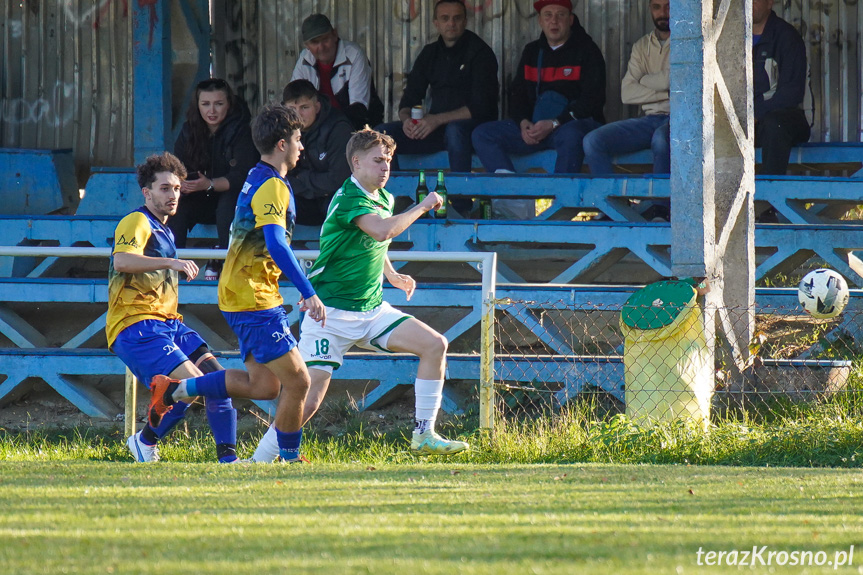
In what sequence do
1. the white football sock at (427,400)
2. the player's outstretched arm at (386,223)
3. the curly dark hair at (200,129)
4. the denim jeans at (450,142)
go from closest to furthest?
the player's outstretched arm at (386,223)
the white football sock at (427,400)
the curly dark hair at (200,129)
the denim jeans at (450,142)

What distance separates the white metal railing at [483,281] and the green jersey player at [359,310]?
1.83ft

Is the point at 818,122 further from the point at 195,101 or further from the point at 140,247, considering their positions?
the point at 140,247

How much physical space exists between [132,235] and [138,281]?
0.27 metres

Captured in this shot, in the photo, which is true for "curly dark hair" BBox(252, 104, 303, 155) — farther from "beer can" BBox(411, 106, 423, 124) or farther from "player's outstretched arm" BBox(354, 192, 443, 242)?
"beer can" BBox(411, 106, 423, 124)

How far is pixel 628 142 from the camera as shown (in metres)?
9.20

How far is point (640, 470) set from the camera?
5637mm

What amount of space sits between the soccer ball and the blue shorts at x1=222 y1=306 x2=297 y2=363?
Result: 3.21 metres

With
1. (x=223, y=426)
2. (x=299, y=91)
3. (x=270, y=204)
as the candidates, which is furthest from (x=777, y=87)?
(x=223, y=426)

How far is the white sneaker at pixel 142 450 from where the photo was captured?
6262 mm

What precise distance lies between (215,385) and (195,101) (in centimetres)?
385

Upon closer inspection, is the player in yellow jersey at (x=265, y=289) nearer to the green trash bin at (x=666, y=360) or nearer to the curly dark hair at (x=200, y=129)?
the green trash bin at (x=666, y=360)

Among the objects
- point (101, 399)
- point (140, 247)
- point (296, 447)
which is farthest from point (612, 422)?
point (101, 399)

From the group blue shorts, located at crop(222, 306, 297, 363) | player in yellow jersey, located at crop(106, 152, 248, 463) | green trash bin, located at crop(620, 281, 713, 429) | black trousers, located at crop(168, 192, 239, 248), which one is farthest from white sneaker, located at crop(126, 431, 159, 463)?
green trash bin, located at crop(620, 281, 713, 429)

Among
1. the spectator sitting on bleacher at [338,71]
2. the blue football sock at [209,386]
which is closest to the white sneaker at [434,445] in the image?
the blue football sock at [209,386]
